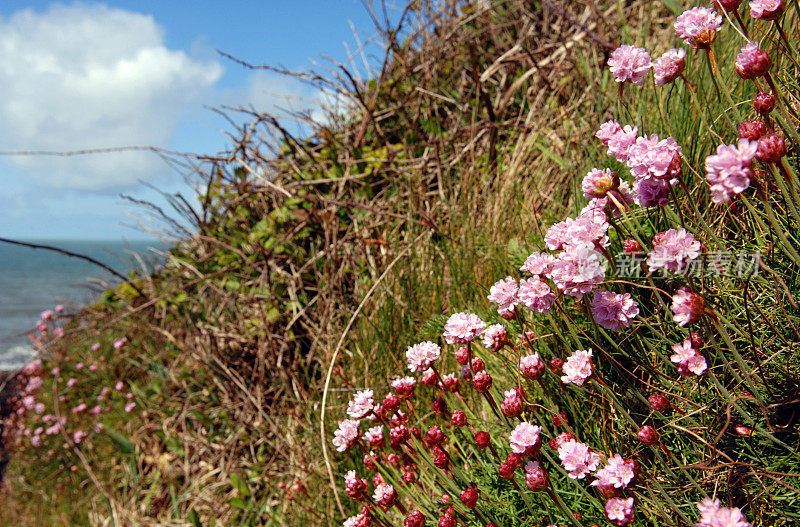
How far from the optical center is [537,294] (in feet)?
4.05

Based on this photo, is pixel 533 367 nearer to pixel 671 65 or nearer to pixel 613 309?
pixel 613 309

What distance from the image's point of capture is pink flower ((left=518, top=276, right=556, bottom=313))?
1227mm

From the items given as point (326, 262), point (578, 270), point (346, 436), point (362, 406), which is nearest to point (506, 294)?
point (578, 270)

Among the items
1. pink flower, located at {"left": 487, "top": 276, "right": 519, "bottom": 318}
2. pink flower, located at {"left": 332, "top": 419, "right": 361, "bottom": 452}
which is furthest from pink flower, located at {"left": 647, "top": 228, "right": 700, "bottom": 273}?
pink flower, located at {"left": 332, "top": 419, "right": 361, "bottom": 452}

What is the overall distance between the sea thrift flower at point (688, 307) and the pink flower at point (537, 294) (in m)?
0.29

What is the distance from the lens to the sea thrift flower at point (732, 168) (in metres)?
0.91

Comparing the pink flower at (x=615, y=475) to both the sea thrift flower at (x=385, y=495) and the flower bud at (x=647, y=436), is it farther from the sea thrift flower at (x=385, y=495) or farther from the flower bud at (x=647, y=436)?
the sea thrift flower at (x=385, y=495)

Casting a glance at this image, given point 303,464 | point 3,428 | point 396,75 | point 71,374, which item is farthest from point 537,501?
point 3,428

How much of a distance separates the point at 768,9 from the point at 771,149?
37cm

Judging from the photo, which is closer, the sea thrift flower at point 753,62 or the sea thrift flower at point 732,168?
the sea thrift flower at point 732,168

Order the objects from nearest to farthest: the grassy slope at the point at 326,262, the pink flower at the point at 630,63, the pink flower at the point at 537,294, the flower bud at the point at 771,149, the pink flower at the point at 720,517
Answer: the pink flower at the point at 720,517
the flower bud at the point at 771,149
the pink flower at the point at 537,294
the pink flower at the point at 630,63
the grassy slope at the point at 326,262

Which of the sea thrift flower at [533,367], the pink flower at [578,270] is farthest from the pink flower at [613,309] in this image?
the sea thrift flower at [533,367]

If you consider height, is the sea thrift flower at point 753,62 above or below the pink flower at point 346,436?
above

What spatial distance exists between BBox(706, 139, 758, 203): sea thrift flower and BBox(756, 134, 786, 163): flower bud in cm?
9
